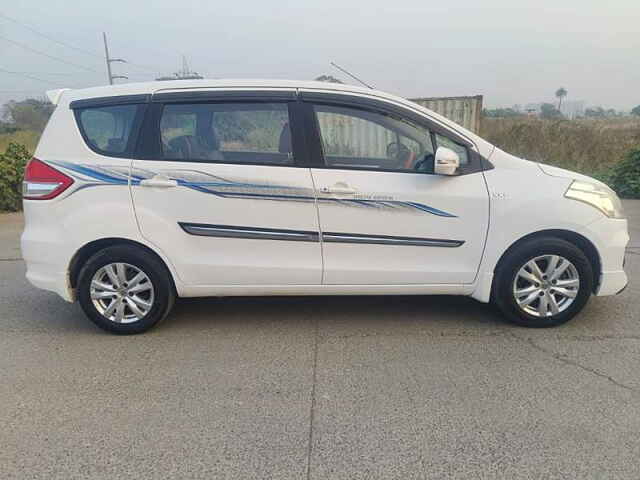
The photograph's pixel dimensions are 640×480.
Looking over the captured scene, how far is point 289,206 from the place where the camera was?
3.19 m

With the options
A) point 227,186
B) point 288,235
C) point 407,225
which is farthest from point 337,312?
point 227,186

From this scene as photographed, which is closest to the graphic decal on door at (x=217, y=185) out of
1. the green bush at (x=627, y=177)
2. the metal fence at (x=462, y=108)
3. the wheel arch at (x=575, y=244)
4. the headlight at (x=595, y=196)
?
the wheel arch at (x=575, y=244)

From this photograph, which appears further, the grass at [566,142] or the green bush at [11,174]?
the grass at [566,142]

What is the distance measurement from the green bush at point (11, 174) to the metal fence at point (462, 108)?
8.28m

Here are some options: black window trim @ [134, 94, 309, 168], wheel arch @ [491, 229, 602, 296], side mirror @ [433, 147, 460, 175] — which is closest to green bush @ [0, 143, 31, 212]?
black window trim @ [134, 94, 309, 168]

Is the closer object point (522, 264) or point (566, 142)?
point (522, 264)

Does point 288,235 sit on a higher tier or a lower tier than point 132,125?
lower

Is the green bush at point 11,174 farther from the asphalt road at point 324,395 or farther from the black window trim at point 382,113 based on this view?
the black window trim at point 382,113

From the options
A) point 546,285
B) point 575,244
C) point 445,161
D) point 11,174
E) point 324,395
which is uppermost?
point 445,161

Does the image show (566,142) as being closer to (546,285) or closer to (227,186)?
(546,285)

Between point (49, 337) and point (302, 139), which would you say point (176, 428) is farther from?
point (302, 139)

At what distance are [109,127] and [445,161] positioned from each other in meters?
2.57

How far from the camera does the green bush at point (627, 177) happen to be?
9031 mm

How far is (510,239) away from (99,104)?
11.1 ft
